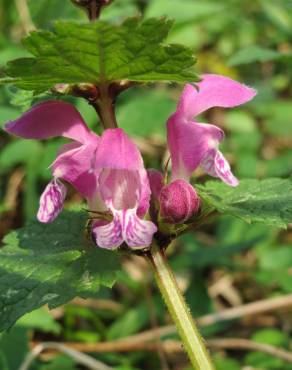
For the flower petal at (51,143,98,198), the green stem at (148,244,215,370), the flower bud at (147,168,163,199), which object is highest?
the flower petal at (51,143,98,198)

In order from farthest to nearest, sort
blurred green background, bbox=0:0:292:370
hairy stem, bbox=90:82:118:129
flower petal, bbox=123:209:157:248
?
blurred green background, bbox=0:0:292:370 < hairy stem, bbox=90:82:118:129 < flower petal, bbox=123:209:157:248

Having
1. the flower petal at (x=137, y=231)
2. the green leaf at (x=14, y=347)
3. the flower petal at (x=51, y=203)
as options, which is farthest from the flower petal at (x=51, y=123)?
the green leaf at (x=14, y=347)

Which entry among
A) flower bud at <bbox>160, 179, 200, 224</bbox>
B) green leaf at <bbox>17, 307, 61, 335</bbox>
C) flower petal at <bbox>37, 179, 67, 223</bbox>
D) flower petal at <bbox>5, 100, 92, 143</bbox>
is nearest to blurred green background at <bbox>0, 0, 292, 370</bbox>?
green leaf at <bbox>17, 307, 61, 335</bbox>

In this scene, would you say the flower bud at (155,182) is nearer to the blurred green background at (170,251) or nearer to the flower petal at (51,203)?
the flower petal at (51,203)

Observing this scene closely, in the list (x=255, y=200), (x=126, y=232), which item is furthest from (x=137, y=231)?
(x=255, y=200)

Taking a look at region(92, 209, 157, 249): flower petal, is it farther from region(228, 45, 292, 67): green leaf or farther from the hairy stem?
region(228, 45, 292, 67): green leaf

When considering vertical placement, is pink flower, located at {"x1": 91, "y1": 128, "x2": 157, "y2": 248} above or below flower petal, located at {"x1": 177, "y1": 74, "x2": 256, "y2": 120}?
below

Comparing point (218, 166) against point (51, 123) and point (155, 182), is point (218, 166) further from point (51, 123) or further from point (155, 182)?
point (51, 123)
